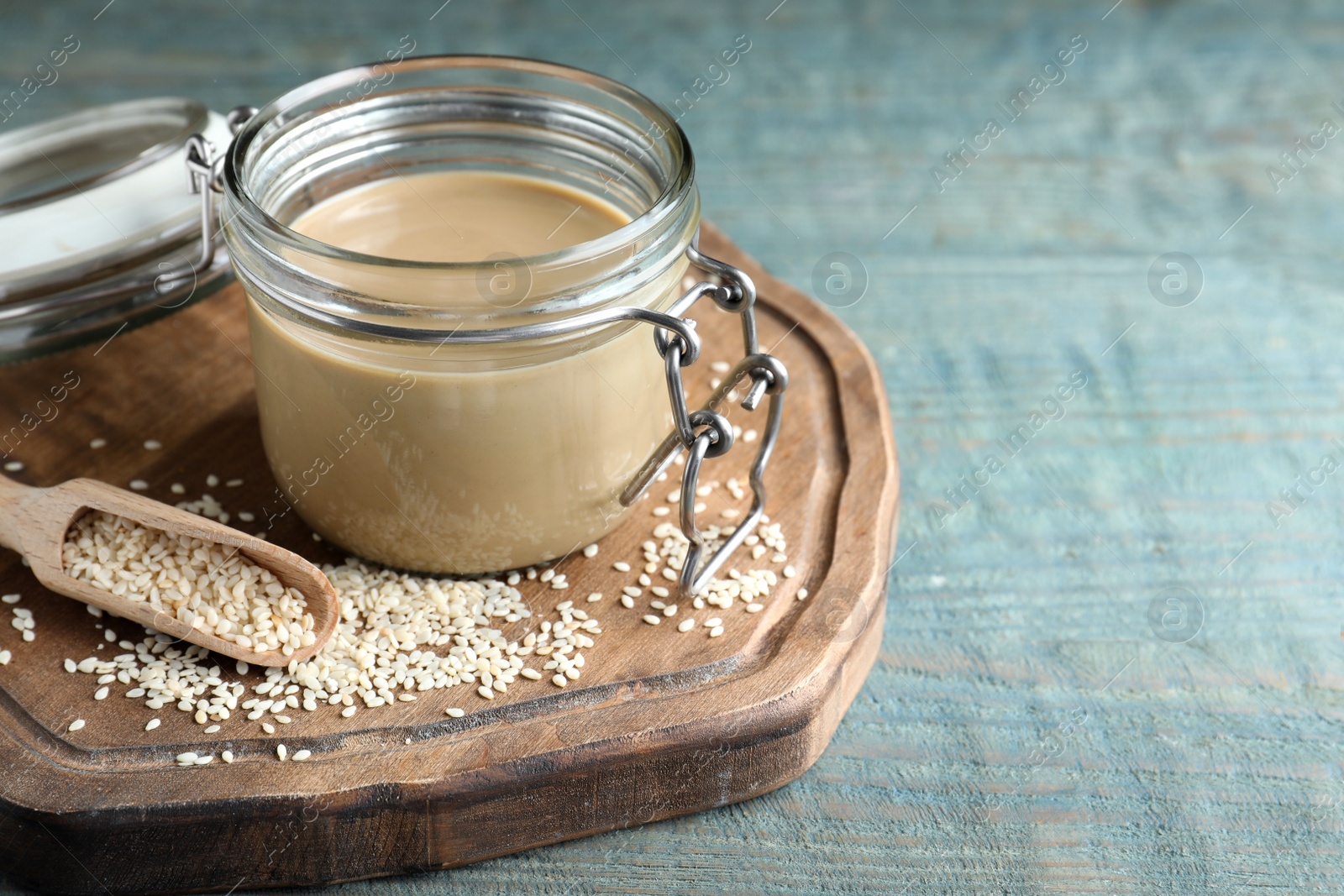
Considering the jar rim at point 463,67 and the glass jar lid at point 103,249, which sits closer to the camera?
the jar rim at point 463,67

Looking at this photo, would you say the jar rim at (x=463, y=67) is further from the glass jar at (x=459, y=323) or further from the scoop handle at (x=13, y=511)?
the scoop handle at (x=13, y=511)

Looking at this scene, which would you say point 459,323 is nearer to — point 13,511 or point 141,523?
point 141,523

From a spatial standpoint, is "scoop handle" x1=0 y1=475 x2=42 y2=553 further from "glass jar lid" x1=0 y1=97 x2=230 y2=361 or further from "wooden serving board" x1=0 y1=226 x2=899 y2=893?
"glass jar lid" x1=0 y1=97 x2=230 y2=361

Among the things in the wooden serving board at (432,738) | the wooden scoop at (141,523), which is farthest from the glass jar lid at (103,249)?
the wooden scoop at (141,523)

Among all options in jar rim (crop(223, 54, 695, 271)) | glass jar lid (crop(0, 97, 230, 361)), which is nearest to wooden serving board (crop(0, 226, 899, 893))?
glass jar lid (crop(0, 97, 230, 361))

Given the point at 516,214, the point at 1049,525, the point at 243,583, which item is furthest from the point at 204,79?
the point at 1049,525
